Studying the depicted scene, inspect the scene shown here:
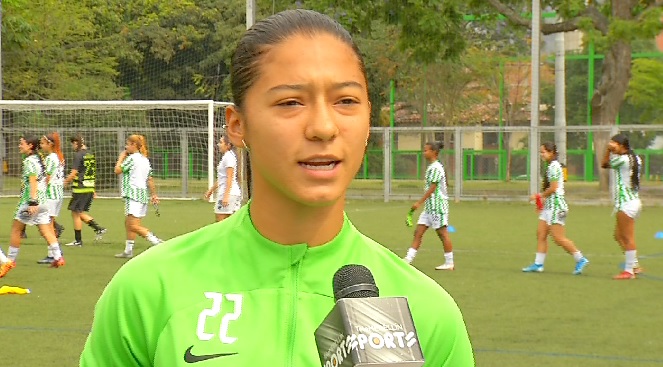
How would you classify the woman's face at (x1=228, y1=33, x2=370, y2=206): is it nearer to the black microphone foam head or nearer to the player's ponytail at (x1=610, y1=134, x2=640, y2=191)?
the black microphone foam head

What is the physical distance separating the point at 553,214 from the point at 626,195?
1.05 metres

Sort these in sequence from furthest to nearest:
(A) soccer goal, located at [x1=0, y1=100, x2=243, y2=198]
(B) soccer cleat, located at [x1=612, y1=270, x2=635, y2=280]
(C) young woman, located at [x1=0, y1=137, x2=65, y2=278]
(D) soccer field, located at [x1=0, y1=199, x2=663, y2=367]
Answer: (A) soccer goal, located at [x1=0, y1=100, x2=243, y2=198] < (C) young woman, located at [x1=0, y1=137, x2=65, y2=278] < (B) soccer cleat, located at [x1=612, y1=270, x2=635, y2=280] < (D) soccer field, located at [x1=0, y1=199, x2=663, y2=367]

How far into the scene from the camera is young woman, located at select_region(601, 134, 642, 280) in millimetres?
16391

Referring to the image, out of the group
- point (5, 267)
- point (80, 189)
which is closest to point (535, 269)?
point (5, 267)

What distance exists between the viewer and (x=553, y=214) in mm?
17016

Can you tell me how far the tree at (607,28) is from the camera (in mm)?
35250

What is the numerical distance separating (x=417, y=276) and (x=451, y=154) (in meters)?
43.1

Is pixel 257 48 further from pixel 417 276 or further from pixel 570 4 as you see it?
pixel 570 4

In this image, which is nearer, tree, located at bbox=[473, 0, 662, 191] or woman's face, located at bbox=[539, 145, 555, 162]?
woman's face, located at bbox=[539, 145, 555, 162]

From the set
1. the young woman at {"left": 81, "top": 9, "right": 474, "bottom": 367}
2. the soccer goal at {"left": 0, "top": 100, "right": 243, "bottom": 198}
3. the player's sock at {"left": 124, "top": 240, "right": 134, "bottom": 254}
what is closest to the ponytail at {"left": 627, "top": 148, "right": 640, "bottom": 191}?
the player's sock at {"left": 124, "top": 240, "right": 134, "bottom": 254}

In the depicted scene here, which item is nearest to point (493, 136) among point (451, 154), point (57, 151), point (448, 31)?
point (451, 154)

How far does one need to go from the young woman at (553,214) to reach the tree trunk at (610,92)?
2189cm

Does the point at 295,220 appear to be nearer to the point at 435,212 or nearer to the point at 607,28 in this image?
the point at 435,212

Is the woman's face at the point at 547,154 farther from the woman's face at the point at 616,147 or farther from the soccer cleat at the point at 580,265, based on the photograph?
the soccer cleat at the point at 580,265
